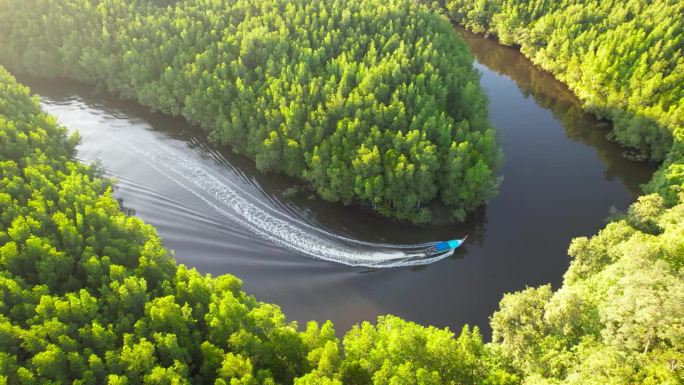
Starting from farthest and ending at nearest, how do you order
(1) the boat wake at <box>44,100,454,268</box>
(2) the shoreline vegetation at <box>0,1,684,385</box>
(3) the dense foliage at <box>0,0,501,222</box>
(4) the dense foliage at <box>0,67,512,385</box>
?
(3) the dense foliage at <box>0,0,501,222</box> → (1) the boat wake at <box>44,100,454,268</box> → (4) the dense foliage at <box>0,67,512,385</box> → (2) the shoreline vegetation at <box>0,1,684,385</box>

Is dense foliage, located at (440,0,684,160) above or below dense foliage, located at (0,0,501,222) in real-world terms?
above

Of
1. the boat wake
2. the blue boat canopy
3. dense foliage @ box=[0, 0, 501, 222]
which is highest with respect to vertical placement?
dense foliage @ box=[0, 0, 501, 222]

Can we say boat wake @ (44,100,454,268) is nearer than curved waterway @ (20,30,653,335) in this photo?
No

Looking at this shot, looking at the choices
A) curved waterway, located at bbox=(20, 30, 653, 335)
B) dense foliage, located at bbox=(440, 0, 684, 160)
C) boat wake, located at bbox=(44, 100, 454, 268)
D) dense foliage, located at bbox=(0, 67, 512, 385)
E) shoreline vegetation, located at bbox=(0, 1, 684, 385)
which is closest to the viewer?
shoreline vegetation, located at bbox=(0, 1, 684, 385)

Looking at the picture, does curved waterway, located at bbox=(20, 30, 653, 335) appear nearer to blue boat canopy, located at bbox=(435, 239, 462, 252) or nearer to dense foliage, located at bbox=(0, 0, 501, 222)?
blue boat canopy, located at bbox=(435, 239, 462, 252)

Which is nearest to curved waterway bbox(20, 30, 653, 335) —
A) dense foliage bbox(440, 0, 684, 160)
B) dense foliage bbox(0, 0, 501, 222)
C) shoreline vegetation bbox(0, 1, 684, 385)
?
dense foliage bbox(0, 0, 501, 222)

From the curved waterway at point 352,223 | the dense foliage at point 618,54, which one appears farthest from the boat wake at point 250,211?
the dense foliage at point 618,54

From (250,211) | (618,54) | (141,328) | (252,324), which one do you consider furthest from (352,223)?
(618,54)
